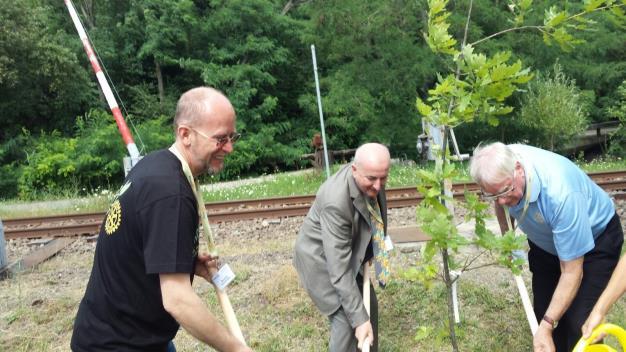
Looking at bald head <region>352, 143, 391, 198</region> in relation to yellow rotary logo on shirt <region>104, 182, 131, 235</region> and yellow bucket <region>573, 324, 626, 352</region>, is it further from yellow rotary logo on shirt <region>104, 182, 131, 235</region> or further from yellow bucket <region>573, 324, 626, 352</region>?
yellow rotary logo on shirt <region>104, 182, 131, 235</region>

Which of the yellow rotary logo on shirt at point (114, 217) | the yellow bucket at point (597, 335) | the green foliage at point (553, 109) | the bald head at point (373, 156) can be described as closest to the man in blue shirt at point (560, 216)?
the yellow bucket at point (597, 335)

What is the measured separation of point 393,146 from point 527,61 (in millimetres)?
5831

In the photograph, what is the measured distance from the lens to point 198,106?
6.43 ft

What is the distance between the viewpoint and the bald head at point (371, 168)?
2.92m

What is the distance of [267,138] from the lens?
19.2 meters

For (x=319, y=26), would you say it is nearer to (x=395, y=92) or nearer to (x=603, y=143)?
(x=395, y=92)

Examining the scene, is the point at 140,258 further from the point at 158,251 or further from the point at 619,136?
the point at 619,136

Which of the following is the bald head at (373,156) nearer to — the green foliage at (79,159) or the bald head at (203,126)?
the bald head at (203,126)

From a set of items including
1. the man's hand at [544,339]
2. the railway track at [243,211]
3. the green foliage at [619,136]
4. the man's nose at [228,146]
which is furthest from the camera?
the green foliage at [619,136]

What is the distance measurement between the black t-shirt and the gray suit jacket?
1128 millimetres

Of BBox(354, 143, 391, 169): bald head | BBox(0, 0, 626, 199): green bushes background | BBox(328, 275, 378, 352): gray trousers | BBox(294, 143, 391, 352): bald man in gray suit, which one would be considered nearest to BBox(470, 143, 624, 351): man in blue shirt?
BBox(354, 143, 391, 169): bald head

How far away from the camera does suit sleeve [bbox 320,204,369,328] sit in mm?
2928

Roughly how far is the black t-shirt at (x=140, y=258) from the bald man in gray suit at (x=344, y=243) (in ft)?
3.73

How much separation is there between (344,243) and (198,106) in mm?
1394
